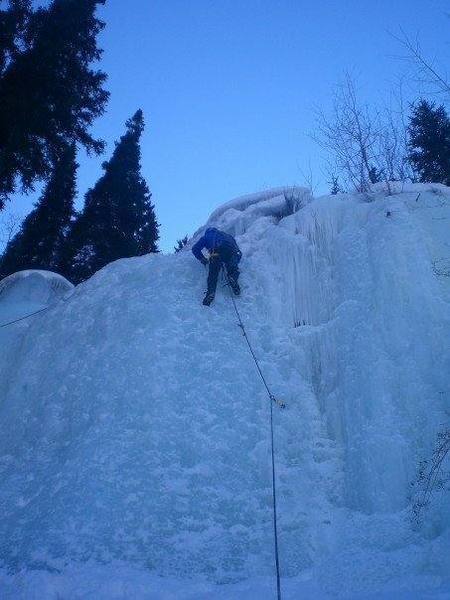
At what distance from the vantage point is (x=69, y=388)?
588 cm

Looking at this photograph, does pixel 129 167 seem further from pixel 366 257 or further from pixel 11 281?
pixel 366 257

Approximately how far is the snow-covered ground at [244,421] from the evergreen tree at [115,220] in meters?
7.79

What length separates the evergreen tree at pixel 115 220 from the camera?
15008 millimetres

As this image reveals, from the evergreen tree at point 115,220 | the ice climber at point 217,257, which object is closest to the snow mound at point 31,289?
the ice climber at point 217,257

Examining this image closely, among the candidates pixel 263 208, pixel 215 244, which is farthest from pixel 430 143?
pixel 215 244

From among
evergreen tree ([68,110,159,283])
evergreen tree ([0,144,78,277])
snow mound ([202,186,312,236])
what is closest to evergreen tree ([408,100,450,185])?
snow mound ([202,186,312,236])

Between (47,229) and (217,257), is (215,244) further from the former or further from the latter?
(47,229)

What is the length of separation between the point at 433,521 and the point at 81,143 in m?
9.99

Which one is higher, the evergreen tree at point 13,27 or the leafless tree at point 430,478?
the evergreen tree at point 13,27

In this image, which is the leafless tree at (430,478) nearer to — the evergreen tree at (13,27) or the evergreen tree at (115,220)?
the evergreen tree at (13,27)

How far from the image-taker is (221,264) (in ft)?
22.4

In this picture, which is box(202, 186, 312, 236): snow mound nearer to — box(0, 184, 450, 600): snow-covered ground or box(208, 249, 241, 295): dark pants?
box(0, 184, 450, 600): snow-covered ground

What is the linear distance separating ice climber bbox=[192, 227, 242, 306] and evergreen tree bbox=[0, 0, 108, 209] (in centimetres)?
448

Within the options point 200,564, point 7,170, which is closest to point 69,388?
point 200,564
